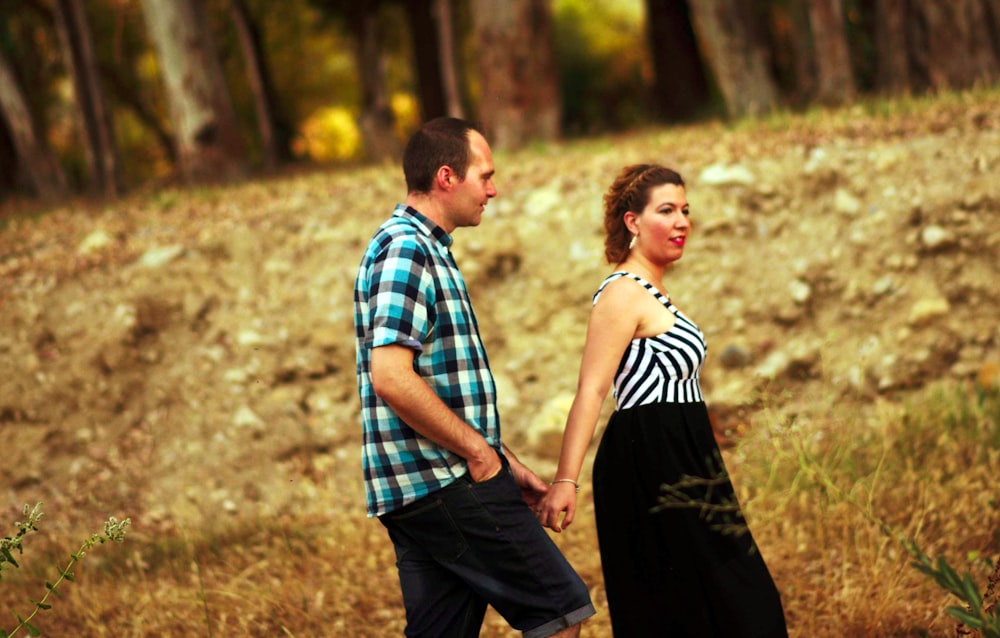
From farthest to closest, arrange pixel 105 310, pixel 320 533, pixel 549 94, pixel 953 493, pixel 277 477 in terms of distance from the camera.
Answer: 1. pixel 549 94
2. pixel 105 310
3. pixel 277 477
4. pixel 320 533
5. pixel 953 493

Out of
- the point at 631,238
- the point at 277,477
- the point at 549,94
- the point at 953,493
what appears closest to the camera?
the point at 631,238

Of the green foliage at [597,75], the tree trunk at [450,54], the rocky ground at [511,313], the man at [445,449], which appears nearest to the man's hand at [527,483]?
the man at [445,449]

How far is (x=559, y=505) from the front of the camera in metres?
3.31

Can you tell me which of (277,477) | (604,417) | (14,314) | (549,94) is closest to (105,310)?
(14,314)

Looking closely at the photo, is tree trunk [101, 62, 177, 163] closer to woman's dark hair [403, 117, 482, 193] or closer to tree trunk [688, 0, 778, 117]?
tree trunk [688, 0, 778, 117]

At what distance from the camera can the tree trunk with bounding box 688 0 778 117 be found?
10.4 meters

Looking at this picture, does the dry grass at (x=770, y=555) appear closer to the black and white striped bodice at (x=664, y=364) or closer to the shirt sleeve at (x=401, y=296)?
the black and white striped bodice at (x=664, y=364)

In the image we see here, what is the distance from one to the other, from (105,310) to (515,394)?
9.92ft

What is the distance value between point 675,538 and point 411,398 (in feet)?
3.37

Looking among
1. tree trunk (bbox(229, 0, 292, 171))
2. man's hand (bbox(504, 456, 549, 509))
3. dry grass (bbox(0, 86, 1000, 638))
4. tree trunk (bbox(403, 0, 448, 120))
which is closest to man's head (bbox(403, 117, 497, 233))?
man's hand (bbox(504, 456, 549, 509))

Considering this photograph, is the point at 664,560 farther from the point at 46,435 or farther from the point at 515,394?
the point at 46,435

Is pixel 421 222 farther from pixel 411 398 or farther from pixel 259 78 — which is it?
pixel 259 78

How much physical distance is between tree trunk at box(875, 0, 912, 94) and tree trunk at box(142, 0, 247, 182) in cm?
651

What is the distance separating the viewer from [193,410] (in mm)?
7195
